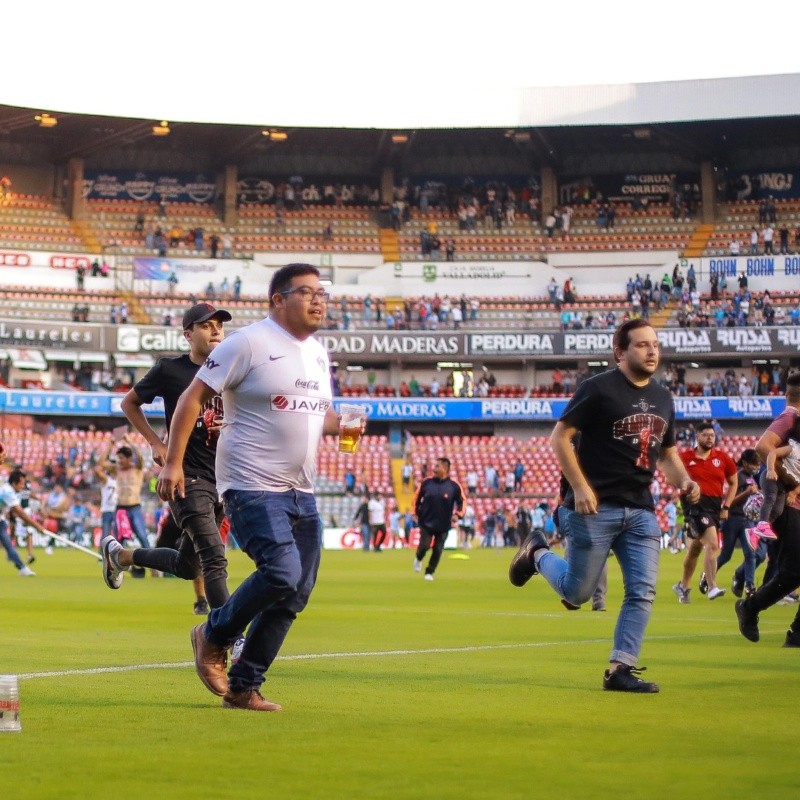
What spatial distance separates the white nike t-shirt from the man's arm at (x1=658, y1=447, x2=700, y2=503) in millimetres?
2141

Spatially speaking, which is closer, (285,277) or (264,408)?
(264,408)

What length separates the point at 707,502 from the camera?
17906 millimetres

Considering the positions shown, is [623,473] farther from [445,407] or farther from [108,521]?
[445,407]

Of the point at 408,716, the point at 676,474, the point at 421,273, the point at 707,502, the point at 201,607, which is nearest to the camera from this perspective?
the point at 408,716

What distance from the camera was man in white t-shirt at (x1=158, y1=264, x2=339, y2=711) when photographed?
6.66 m

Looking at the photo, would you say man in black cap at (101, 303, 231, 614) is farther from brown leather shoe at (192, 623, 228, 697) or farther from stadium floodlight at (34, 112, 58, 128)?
stadium floodlight at (34, 112, 58, 128)

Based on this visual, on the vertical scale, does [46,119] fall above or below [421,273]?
above

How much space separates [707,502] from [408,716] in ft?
38.7

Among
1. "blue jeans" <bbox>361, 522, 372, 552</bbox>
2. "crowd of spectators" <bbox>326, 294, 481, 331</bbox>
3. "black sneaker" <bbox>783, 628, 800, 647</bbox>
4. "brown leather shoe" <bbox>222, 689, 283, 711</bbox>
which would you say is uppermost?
"crowd of spectators" <bbox>326, 294, 481, 331</bbox>

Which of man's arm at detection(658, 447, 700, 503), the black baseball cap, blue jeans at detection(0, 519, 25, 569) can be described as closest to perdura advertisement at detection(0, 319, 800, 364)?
blue jeans at detection(0, 519, 25, 569)

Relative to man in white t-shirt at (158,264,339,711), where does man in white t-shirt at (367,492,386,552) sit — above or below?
below

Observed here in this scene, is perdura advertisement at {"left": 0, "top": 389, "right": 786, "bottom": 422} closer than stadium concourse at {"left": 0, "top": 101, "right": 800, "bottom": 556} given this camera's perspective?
Yes

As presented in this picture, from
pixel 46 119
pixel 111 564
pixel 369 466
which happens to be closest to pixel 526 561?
pixel 111 564

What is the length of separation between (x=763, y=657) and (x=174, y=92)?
56.9 m
